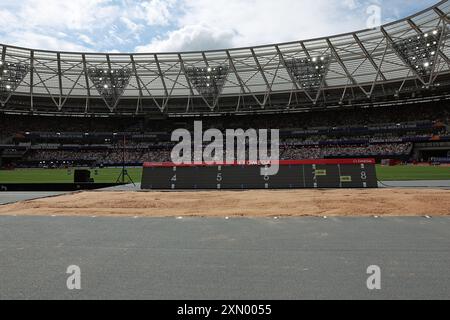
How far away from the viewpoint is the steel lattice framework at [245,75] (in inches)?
1799

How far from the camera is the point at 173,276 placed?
4.57 metres

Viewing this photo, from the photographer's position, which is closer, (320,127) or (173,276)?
(173,276)

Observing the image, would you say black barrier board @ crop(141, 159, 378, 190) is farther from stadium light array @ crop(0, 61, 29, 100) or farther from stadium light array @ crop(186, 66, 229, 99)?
stadium light array @ crop(0, 61, 29, 100)

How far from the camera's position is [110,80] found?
194ft

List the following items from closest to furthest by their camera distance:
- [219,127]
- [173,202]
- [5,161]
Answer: [173,202], [5,161], [219,127]

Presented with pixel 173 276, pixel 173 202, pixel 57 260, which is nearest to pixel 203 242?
pixel 173 276

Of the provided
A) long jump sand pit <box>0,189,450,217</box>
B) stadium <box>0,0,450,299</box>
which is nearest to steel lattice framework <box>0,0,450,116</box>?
stadium <box>0,0,450,299</box>

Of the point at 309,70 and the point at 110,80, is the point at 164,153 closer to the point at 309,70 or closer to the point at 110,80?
the point at 110,80

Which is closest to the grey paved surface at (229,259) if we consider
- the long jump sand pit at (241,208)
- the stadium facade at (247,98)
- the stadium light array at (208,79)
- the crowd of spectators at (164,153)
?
the long jump sand pit at (241,208)

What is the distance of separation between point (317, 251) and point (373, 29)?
46090mm

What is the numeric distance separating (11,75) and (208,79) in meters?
34.2

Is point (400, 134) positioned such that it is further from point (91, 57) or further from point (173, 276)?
point (173, 276)

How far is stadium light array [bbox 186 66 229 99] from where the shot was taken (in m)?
56.4

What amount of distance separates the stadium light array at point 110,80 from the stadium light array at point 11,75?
426 inches
